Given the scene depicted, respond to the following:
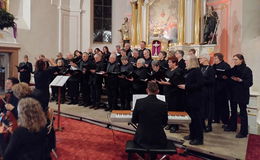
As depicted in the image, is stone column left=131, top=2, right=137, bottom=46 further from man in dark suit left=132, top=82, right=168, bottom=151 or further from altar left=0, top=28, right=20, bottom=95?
man in dark suit left=132, top=82, right=168, bottom=151

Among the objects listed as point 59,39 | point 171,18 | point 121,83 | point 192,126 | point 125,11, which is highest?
point 125,11

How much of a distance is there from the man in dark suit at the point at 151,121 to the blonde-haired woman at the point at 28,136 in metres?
1.24

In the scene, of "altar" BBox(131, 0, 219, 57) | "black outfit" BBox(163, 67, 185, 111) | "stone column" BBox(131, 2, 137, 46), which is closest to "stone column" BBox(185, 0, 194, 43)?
"altar" BBox(131, 0, 219, 57)

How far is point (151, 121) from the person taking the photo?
332 cm

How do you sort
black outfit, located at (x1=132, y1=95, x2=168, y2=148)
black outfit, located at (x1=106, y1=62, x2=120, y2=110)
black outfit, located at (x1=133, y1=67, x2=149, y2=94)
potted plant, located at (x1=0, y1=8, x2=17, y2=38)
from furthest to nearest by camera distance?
potted plant, located at (x1=0, y1=8, x2=17, y2=38) < black outfit, located at (x1=106, y1=62, x2=120, y2=110) < black outfit, located at (x1=133, y1=67, x2=149, y2=94) < black outfit, located at (x1=132, y1=95, x2=168, y2=148)

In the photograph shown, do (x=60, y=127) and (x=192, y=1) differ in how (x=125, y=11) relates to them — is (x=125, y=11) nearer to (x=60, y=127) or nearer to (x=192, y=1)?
(x=192, y=1)

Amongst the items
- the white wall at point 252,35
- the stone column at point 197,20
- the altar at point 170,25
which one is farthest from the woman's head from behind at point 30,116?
the stone column at point 197,20

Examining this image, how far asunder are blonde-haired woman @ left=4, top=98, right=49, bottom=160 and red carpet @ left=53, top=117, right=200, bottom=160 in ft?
5.60

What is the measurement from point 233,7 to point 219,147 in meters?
6.64

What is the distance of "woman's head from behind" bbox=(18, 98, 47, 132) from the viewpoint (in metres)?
2.57

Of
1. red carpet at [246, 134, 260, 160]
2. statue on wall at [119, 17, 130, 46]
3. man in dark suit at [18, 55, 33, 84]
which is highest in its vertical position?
statue on wall at [119, 17, 130, 46]

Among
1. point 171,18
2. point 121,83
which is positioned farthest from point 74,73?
point 171,18

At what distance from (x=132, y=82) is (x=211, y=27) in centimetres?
517

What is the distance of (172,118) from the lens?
3.92 m
